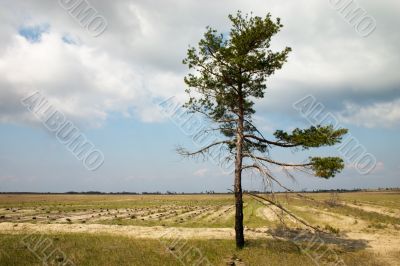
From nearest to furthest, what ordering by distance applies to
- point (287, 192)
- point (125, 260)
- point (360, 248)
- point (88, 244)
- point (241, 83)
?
1. point (125, 260)
2. point (287, 192)
3. point (88, 244)
4. point (241, 83)
5. point (360, 248)

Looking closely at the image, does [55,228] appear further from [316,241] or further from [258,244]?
[316,241]

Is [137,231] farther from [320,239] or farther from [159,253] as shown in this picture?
[320,239]

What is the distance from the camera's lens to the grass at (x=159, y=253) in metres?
14.9

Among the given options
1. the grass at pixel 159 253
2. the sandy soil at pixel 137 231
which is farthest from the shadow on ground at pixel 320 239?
the grass at pixel 159 253

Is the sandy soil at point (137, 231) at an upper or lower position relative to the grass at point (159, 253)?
upper

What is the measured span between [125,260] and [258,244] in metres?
7.95

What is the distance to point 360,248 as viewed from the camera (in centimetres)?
2105

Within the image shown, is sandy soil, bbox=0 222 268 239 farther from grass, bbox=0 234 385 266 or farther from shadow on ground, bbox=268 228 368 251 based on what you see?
grass, bbox=0 234 385 266

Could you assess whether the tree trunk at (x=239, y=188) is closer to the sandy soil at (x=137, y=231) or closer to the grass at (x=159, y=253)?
the grass at (x=159, y=253)

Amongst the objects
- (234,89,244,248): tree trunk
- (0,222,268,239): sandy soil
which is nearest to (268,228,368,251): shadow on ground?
(0,222,268,239): sandy soil

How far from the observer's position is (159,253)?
1680 centimetres

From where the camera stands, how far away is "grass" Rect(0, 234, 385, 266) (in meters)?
14.9

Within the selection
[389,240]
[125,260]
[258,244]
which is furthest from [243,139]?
[389,240]

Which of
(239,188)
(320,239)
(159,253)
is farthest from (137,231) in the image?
(320,239)
